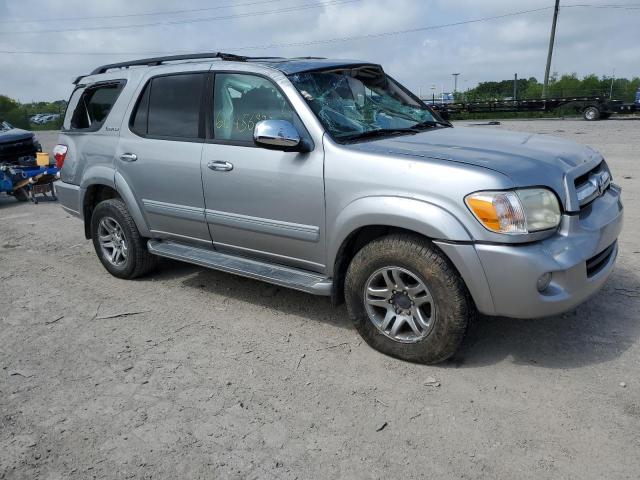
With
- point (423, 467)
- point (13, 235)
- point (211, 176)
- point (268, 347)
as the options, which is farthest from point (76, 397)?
point (13, 235)

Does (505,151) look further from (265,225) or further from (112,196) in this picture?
(112,196)

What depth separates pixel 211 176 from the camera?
4281mm

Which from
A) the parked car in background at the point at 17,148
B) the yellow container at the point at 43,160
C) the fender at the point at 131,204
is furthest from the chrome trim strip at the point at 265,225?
the parked car in background at the point at 17,148

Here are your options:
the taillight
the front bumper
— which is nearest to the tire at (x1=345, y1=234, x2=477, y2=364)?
the front bumper

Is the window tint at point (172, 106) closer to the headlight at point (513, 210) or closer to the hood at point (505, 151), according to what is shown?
the hood at point (505, 151)

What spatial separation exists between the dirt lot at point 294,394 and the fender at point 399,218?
2.83 ft

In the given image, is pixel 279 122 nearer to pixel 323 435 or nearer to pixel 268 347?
pixel 268 347

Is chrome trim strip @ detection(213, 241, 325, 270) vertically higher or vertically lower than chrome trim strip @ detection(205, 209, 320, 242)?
lower

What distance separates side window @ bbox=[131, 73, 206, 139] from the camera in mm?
4523

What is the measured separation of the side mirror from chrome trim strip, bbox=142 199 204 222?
107 centimetres

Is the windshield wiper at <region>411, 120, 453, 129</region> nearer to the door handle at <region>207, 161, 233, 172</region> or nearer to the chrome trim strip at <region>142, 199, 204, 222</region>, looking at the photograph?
the door handle at <region>207, 161, 233, 172</region>

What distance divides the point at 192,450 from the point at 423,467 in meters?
1.14

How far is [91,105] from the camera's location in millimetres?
5535

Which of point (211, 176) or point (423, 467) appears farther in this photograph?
point (211, 176)
